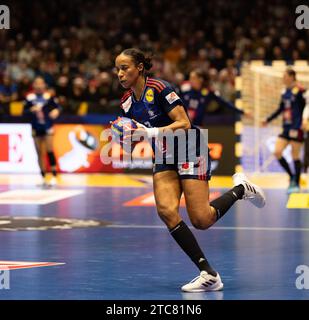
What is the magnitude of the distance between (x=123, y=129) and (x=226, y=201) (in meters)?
1.46

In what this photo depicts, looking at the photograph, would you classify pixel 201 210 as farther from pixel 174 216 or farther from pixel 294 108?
pixel 294 108

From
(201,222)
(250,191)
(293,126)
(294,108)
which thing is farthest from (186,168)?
(294,108)

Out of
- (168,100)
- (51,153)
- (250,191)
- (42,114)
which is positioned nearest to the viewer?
(168,100)

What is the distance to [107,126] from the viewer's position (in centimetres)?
2244

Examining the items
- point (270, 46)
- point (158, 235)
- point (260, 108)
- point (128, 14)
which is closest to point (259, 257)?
point (158, 235)

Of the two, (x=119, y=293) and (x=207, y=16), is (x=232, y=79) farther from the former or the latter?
(x=119, y=293)

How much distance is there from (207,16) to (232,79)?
5.37m

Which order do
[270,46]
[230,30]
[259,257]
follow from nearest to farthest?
[259,257] → [270,46] → [230,30]

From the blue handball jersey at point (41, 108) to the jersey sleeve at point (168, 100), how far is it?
1127cm

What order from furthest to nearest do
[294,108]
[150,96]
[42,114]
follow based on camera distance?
[42,114] → [294,108] → [150,96]

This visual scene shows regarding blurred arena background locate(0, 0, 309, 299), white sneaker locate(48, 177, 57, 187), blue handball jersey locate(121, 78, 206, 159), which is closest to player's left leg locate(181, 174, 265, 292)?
blurred arena background locate(0, 0, 309, 299)

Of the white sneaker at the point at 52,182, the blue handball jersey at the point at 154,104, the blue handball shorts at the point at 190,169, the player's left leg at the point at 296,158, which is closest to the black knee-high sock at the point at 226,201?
the blue handball shorts at the point at 190,169

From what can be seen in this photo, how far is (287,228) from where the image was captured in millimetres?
13438

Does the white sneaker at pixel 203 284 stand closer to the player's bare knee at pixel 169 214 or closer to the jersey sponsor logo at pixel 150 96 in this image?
the player's bare knee at pixel 169 214
